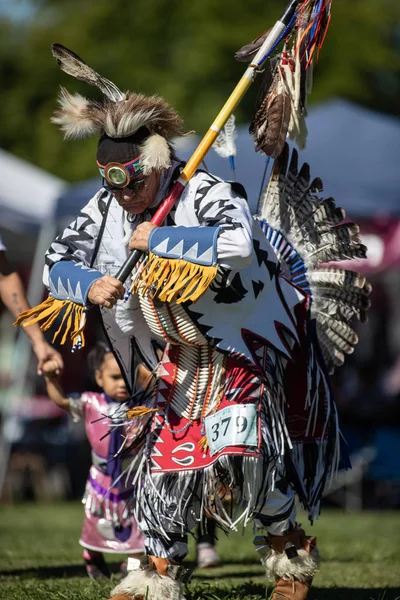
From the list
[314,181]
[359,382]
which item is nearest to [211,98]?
[359,382]

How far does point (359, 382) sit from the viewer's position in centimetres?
1037

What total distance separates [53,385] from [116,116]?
162cm

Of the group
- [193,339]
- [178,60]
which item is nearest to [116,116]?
[193,339]

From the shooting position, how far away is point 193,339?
11.4 ft

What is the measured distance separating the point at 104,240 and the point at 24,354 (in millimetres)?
6258

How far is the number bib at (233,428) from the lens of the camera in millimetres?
3404

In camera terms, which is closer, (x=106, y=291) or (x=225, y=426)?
(x=106, y=291)

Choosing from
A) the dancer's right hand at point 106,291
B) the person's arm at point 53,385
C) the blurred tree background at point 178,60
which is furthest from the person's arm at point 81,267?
the blurred tree background at point 178,60

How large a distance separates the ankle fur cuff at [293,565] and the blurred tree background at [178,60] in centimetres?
1133

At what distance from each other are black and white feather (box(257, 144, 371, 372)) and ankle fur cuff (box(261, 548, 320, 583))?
892mm

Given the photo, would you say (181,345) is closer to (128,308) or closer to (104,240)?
(128,308)

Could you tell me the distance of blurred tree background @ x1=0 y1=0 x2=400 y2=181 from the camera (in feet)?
51.2

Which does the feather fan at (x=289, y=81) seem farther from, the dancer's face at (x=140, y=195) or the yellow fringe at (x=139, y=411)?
the yellow fringe at (x=139, y=411)

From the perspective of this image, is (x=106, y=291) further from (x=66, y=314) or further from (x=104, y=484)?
(x=104, y=484)
